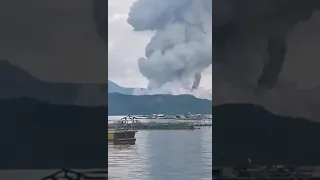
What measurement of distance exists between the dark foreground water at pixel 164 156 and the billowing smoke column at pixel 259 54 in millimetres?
561

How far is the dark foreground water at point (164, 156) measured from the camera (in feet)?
17.0

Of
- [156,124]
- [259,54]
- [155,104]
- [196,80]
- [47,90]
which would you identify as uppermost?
[259,54]

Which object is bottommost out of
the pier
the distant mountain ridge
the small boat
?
the small boat

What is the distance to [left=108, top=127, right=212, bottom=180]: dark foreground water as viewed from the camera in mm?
5176

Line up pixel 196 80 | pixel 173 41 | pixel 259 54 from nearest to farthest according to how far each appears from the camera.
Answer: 1. pixel 259 54
2. pixel 196 80
3. pixel 173 41

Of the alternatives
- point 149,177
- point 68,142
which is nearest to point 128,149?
point 149,177

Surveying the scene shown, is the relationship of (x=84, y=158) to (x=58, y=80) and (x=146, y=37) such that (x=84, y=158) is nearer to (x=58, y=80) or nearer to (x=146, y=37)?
(x=58, y=80)

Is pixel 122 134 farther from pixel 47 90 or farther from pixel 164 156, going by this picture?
pixel 47 90

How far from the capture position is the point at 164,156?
5438 mm

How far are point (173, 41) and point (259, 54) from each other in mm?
1004

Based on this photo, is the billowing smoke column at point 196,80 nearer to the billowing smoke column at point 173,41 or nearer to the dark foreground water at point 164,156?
the billowing smoke column at point 173,41


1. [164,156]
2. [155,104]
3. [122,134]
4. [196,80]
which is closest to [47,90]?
[122,134]

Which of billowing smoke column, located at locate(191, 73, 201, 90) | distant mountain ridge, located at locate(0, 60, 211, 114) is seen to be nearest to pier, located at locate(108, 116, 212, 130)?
billowing smoke column, located at locate(191, 73, 201, 90)

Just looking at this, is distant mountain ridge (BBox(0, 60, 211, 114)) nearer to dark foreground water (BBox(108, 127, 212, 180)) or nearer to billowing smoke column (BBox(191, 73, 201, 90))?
dark foreground water (BBox(108, 127, 212, 180))
